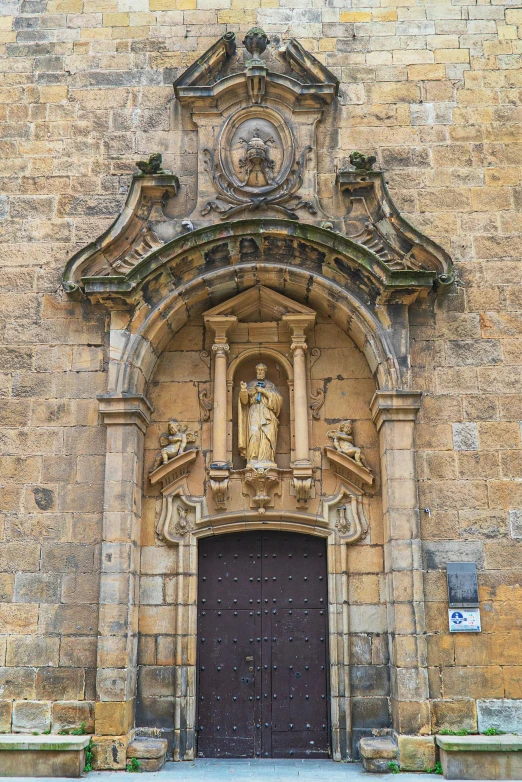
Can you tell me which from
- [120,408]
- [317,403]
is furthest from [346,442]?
[120,408]

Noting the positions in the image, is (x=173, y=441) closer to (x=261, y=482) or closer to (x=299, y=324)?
(x=261, y=482)

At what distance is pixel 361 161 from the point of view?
889 cm

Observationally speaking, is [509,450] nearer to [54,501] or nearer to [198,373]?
[198,373]

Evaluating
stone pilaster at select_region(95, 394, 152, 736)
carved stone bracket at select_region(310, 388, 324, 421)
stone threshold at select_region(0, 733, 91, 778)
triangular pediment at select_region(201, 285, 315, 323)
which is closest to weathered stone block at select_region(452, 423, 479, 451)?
carved stone bracket at select_region(310, 388, 324, 421)

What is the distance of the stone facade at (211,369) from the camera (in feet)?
26.0

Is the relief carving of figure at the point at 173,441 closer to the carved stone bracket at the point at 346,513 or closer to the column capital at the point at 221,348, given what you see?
the column capital at the point at 221,348

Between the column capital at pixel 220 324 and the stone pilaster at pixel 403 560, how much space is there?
5.87ft

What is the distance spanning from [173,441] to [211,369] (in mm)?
919

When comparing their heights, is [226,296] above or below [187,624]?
above

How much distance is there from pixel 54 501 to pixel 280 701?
10.0 ft

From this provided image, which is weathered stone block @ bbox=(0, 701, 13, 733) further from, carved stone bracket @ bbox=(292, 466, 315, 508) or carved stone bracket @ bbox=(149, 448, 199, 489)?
carved stone bracket @ bbox=(292, 466, 315, 508)

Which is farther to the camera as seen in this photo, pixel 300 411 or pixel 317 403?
pixel 317 403

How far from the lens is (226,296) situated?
9.12 metres

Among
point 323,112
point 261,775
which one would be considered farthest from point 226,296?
point 261,775
